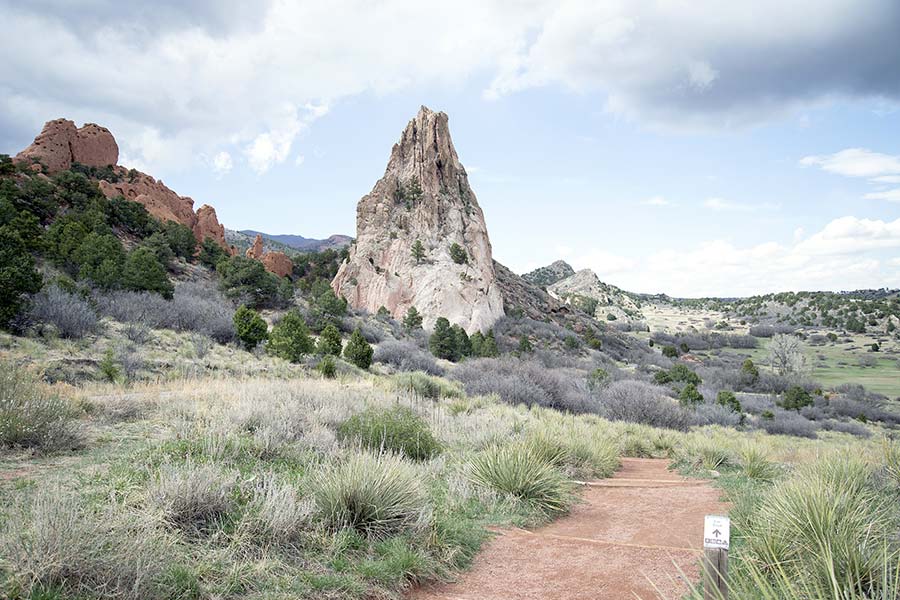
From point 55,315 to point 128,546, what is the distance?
18792mm

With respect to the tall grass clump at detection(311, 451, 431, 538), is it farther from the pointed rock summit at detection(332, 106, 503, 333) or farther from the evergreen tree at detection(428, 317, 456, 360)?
the pointed rock summit at detection(332, 106, 503, 333)

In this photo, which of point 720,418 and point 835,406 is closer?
point 720,418

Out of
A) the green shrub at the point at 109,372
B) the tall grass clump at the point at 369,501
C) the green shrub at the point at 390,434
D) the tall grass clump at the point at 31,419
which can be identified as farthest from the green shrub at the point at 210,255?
the tall grass clump at the point at 369,501

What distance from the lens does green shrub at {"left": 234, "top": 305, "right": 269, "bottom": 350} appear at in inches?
962

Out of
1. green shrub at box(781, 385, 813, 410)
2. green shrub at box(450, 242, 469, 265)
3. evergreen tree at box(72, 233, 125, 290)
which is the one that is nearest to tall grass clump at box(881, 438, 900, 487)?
evergreen tree at box(72, 233, 125, 290)

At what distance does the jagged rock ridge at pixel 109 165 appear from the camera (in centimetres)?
5878

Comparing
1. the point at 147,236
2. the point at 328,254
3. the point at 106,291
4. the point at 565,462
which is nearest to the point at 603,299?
the point at 328,254

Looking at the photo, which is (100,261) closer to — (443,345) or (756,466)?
(443,345)

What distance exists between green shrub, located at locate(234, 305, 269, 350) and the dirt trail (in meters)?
19.5

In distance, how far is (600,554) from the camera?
597 cm

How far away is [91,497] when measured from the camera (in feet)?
16.5

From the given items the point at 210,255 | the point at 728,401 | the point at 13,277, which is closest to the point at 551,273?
the point at 210,255

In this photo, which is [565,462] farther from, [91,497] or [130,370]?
[130,370]

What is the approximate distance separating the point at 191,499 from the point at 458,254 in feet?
189
